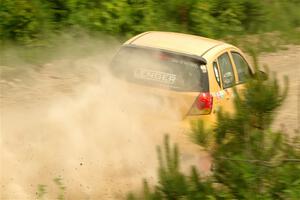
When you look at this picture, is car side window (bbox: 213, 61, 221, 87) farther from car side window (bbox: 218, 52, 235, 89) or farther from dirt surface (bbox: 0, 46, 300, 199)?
dirt surface (bbox: 0, 46, 300, 199)

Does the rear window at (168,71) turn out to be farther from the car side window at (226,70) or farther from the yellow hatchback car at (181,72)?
the car side window at (226,70)

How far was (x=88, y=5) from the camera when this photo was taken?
47.9 ft

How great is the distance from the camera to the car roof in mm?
8320

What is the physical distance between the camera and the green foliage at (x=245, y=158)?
200 inches

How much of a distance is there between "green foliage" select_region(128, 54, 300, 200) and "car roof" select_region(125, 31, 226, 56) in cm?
303

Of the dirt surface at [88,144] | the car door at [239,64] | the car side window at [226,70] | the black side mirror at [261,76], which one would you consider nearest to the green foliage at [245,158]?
the black side mirror at [261,76]

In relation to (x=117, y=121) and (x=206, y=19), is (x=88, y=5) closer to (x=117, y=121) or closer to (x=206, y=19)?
(x=206, y=19)

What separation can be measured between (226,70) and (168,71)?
0.97m

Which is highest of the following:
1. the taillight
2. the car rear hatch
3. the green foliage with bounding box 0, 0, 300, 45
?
the green foliage with bounding box 0, 0, 300, 45

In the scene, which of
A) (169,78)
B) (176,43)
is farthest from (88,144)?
(176,43)

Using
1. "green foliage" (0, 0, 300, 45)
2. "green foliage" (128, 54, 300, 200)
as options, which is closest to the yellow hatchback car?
"green foliage" (128, 54, 300, 200)

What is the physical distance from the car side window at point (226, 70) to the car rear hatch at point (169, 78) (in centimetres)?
49

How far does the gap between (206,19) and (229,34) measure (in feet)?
3.18

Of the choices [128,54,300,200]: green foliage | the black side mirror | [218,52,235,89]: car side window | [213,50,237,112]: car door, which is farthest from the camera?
[218,52,235,89]: car side window
